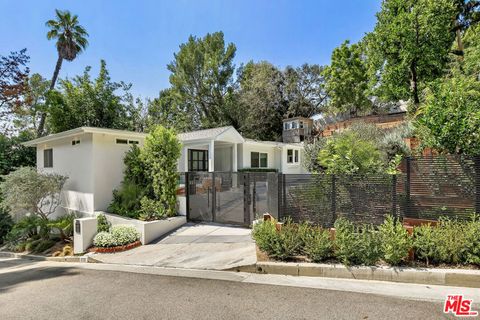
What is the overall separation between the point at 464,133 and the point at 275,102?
23032 millimetres

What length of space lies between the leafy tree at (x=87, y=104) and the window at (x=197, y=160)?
7.90 metres

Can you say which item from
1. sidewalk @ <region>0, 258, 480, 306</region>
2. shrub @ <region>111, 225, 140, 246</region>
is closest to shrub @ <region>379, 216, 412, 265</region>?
sidewalk @ <region>0, 258, 480, 306</region>

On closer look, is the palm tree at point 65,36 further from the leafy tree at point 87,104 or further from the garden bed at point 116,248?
the garden bed at point 116,248

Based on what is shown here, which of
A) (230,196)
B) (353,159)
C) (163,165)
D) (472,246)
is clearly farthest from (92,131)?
(472,246)

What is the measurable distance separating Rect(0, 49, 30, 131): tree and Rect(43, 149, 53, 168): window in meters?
5.24

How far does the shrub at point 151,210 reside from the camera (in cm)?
834

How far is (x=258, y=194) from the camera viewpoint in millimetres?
7438

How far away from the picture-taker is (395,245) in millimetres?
4348

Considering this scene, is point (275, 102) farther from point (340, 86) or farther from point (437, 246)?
point (437, 246)

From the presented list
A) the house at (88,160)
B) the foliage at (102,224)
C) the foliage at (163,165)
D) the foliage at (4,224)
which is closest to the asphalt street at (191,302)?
the foliage at (102,224)

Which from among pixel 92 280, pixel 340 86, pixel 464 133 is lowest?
pixel 92 280

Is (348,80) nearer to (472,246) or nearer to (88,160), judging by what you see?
(472,246)

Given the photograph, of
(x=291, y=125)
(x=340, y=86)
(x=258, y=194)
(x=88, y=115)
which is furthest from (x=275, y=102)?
(x=258, y=194)

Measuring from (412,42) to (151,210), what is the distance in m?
15.4
